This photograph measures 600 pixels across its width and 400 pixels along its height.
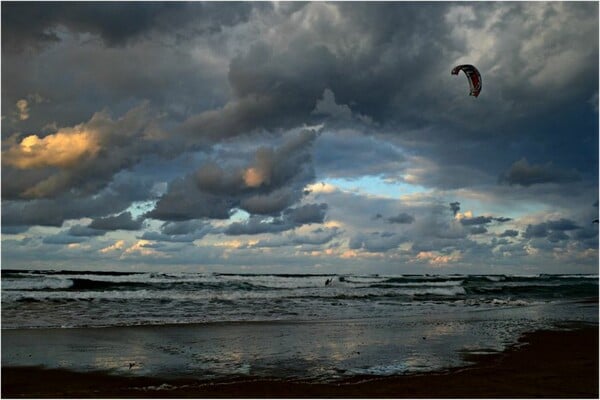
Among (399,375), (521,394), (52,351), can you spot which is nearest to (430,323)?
(399,375)

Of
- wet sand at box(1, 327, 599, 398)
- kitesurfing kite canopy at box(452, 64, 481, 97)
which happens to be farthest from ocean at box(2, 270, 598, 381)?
kitesurfing kite canopy at box(452, 64, 481, 97)

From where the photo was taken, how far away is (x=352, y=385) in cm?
860

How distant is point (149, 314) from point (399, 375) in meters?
12.8

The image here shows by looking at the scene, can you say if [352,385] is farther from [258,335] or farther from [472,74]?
[472,74]

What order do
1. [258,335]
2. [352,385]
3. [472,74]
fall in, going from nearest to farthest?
1. [352,385]
2. [258,335]
3. [472,74]

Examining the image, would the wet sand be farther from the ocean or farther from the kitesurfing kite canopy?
the kitesurfing kite canopy

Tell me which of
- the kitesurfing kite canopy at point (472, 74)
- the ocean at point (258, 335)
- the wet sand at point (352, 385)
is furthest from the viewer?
the kitesurfing kite canopy at point (472, 74)

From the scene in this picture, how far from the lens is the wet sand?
8.10 m

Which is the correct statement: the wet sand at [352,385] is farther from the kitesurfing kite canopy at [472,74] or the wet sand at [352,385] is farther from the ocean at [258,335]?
the kitesurfing kite canopy at [472,74]

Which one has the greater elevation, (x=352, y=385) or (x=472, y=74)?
(x=472, y=74)

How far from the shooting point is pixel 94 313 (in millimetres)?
19641

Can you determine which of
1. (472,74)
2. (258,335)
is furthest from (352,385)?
(472,74)

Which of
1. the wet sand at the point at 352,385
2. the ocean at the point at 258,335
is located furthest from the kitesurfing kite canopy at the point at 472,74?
the wet sand at the point at 352,385

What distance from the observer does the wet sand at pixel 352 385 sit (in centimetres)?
810
